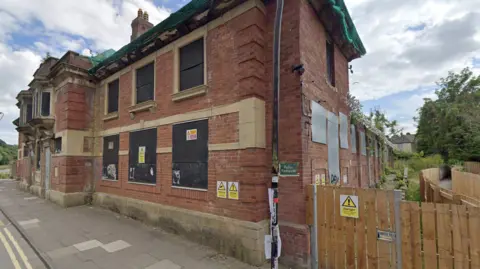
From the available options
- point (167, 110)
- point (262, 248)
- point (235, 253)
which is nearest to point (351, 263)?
point (262, 248)

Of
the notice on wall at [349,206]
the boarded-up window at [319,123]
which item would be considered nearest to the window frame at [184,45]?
the boarded-up window at [319,123]

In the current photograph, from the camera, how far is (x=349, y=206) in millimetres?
4715

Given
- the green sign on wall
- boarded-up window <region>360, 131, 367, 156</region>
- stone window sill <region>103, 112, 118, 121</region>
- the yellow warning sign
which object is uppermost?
stone window sill <region>103, 112, 118, 121</region>

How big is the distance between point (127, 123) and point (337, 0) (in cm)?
853

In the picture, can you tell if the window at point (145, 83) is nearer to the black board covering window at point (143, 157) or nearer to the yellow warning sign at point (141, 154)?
the black board covering window at point (143, 157)

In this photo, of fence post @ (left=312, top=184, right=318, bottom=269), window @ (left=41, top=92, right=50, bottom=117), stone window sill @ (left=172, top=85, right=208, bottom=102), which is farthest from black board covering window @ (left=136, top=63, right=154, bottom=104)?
window @ (left=41, top=92, right=50, bottom=117)

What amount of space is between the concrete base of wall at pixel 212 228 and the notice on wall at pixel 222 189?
534 millimetres

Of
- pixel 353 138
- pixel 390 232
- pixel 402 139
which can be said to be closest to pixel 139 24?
pixel 353 138

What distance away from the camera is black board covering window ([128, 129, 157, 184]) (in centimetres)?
849

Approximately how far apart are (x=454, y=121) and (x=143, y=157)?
3647 centimetres

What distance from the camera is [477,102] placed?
103 ft

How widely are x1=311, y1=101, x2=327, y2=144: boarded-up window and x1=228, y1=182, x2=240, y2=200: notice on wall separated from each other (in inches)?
88.0

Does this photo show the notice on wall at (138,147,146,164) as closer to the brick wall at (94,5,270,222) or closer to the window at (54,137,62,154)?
the brick wall at (94,5,270,222)

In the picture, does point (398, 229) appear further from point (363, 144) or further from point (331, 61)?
point (363, 144)
